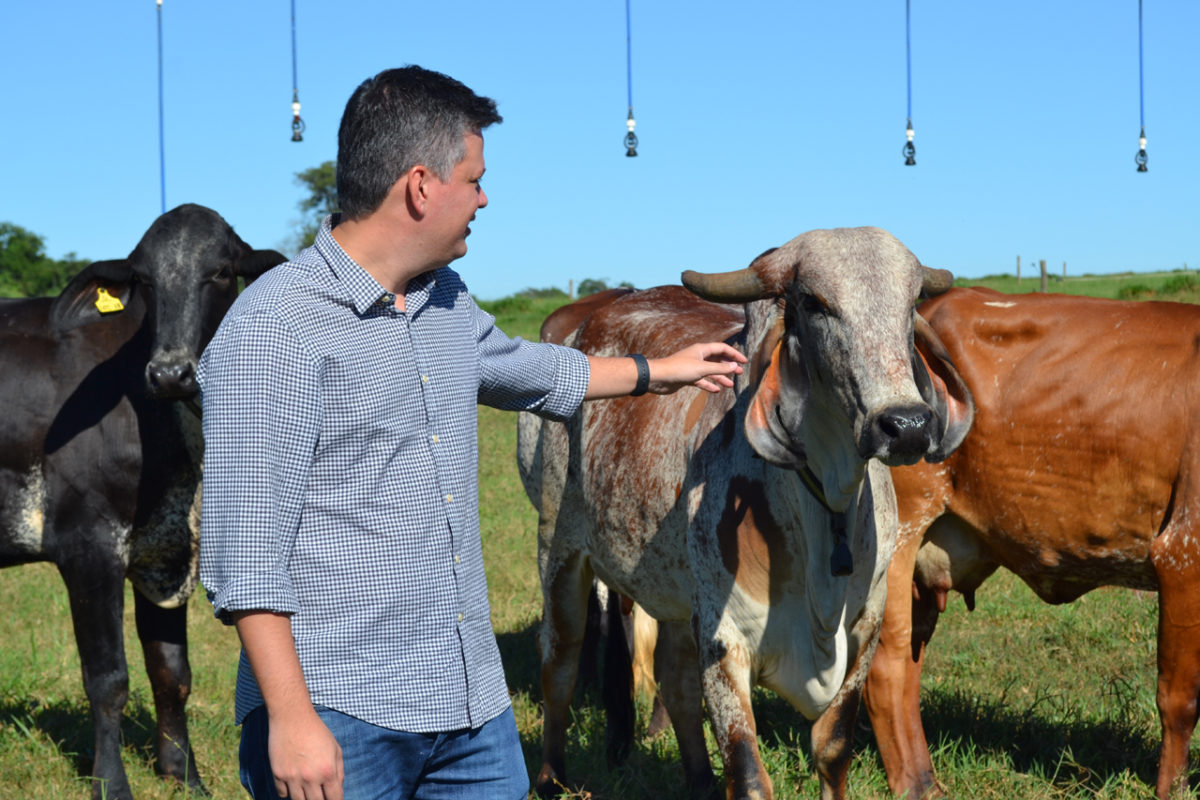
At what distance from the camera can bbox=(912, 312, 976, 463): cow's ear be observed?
332 cm

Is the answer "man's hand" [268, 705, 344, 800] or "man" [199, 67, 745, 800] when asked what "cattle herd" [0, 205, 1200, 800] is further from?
"man's hand" [268, 705, 344, 800]

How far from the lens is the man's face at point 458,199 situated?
2.37 meters

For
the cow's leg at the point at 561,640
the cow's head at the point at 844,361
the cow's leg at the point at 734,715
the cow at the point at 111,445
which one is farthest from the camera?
the cow's leg at the point at 561,640

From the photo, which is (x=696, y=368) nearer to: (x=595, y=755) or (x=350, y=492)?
(x=350, y=492)

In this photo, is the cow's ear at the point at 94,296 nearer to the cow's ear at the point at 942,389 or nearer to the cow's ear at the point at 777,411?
the cow's ear at the point at 777,411

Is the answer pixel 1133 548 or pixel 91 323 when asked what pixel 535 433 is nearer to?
pixel 91 323

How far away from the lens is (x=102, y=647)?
5.04m

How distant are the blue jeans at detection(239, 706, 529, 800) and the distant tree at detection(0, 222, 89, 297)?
52241mm

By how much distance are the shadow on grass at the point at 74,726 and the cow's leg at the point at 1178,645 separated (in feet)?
14.4

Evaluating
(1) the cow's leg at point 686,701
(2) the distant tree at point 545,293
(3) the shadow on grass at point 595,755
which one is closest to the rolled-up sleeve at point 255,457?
(3) the shadow on grass at point 595,755

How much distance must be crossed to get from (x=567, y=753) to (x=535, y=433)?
1.64m

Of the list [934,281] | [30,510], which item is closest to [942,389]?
[934,281]

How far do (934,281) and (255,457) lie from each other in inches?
84.6

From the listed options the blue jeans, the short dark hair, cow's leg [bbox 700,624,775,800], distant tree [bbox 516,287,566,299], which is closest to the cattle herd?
cow's leg [bbox 700,624,775,800]
